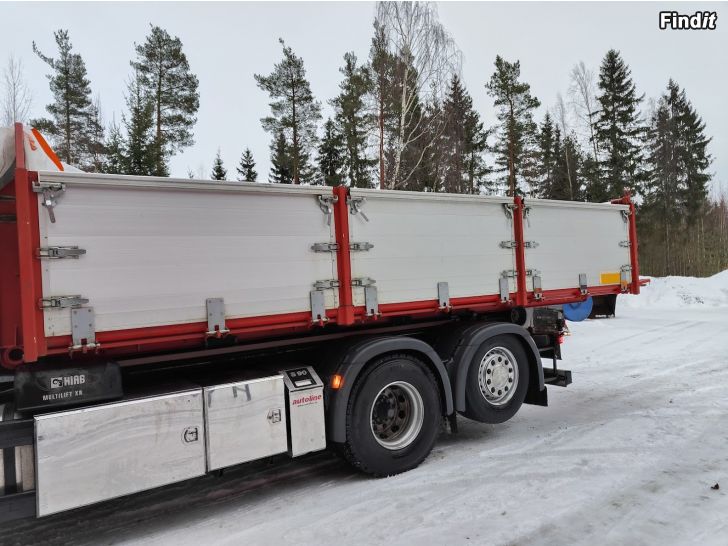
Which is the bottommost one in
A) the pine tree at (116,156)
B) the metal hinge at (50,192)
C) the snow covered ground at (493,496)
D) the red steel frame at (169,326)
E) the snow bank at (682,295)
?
the snow covered ground at (493,496)

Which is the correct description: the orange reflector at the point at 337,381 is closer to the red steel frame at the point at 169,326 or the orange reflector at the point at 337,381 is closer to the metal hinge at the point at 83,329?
the red steel frame at the point at 169,326

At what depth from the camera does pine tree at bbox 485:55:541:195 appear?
28.0 metres

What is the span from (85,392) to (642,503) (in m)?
3.94

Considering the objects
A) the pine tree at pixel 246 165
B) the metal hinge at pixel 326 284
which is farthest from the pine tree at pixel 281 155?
the metal hinge at pixel 326 284

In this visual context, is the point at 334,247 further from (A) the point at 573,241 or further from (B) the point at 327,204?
(A) the point at 573,241

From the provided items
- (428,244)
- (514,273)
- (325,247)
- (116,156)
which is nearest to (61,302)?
(325,247)

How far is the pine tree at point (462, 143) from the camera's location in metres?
22.6

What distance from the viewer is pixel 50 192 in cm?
291

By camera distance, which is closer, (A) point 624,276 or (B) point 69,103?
(A) point 624,276

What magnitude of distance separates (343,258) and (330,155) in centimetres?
2514

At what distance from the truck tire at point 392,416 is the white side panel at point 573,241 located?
5.85 feet

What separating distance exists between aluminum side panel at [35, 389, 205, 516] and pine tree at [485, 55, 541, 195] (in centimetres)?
2762

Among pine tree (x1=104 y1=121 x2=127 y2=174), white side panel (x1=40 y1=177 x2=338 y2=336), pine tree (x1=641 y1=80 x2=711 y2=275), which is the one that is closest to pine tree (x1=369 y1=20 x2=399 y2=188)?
pine tree (x1=104 y1=121 x2=127 y2=174)

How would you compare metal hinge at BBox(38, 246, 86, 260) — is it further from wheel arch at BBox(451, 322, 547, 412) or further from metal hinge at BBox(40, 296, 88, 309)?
wheel arch at BBox(451, 322, 547, 412)
